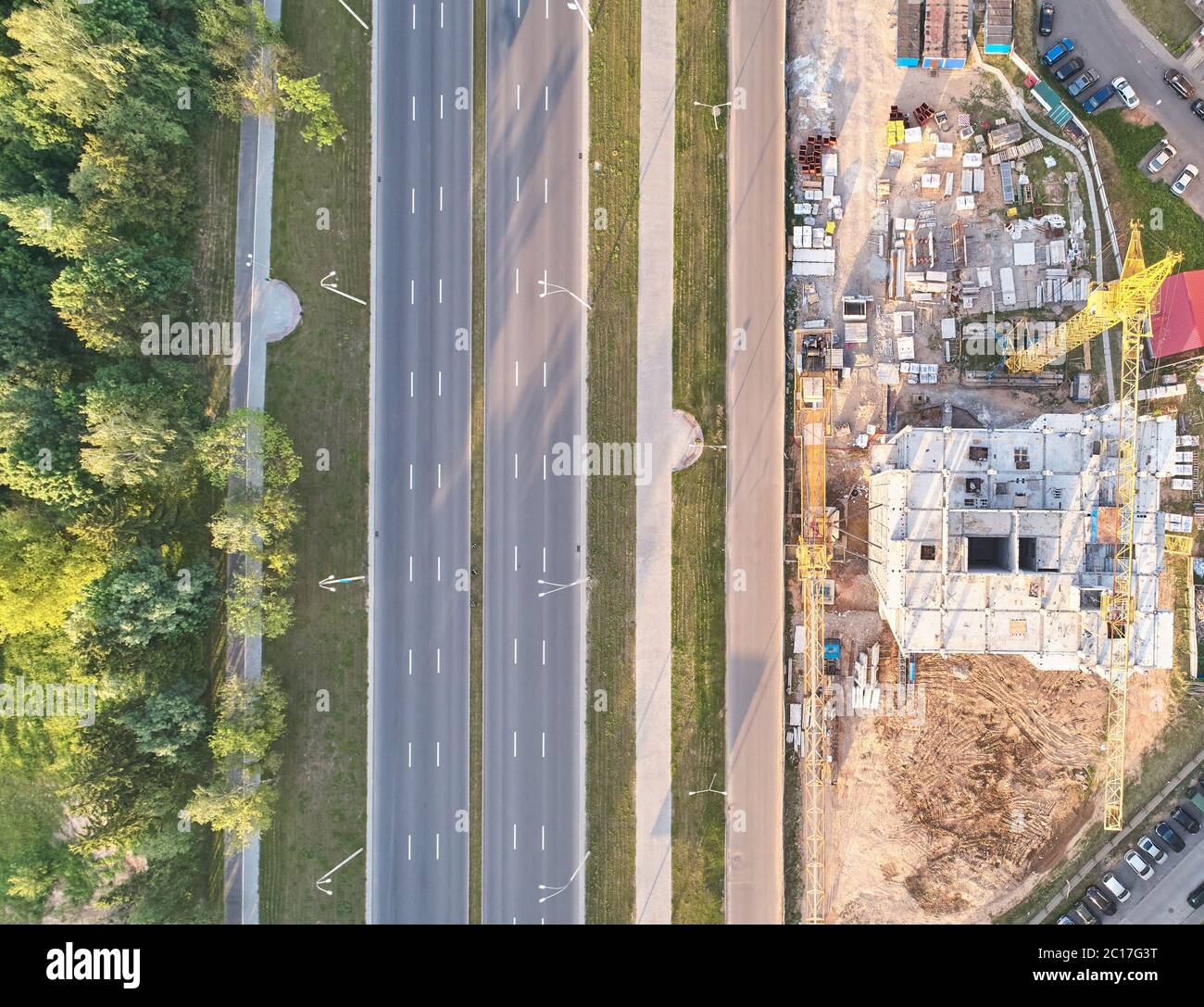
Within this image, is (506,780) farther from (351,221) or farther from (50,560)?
(351,221)

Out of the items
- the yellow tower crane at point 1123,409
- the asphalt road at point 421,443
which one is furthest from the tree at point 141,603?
the yellow tower crane at point 1123,409

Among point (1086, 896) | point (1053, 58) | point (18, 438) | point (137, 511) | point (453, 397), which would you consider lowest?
point (1086, 896)

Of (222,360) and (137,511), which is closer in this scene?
(137,511)

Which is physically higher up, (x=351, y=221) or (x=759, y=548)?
(x=351, y=221)

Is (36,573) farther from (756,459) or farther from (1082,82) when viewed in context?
(1082,82)

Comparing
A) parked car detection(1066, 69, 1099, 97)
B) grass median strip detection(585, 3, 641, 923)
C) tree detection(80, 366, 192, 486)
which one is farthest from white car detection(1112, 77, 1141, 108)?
tree detection(80, 366, 192, 486)

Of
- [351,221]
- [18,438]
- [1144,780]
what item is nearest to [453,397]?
[351,221]

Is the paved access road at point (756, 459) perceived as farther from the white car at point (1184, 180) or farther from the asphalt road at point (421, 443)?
the white car at point (1184, 180)
